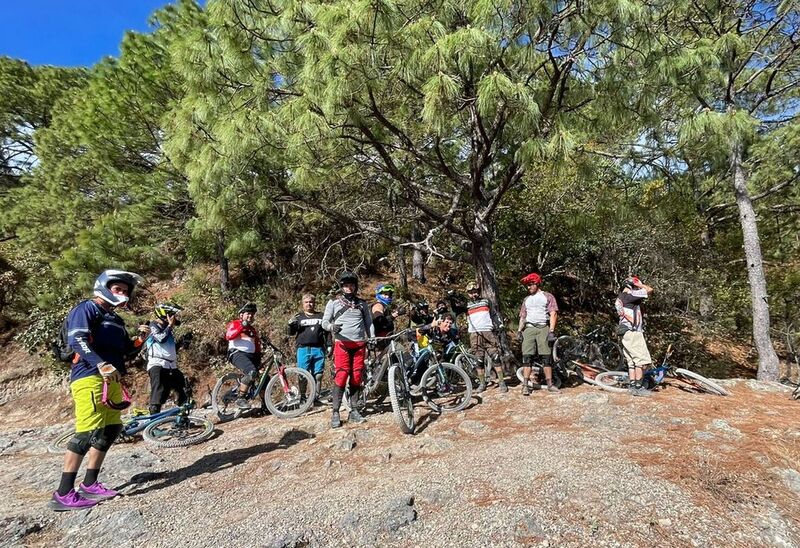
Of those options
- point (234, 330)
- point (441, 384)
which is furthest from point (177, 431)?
point (441, 384)

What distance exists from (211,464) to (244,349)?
6.06ft

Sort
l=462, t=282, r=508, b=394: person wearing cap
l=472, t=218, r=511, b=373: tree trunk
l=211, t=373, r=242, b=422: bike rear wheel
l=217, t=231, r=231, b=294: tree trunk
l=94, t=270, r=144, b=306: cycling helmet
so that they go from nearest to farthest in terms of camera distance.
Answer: l=94, t=270, r=144, b=306: cycling helmet, l=211, t=373, r=242, b=422: bike rear wheel, l=462, t=282, r=508, b=394: person wearing cap, l=472, t=218, r=511, b=373: tree trunk, l=217, t=231, r=231, b=294: tree trunk

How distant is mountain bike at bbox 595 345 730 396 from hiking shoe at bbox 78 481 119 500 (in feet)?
19.8

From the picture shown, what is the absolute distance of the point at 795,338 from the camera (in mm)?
9812

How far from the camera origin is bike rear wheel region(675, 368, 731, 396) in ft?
18.8

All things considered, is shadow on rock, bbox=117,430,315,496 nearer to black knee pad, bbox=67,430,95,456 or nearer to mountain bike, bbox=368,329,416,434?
black knee pad, bbox=67,430,95,456

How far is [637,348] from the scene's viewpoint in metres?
5.68

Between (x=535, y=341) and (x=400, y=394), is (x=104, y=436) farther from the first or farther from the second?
(x=535, y=341)

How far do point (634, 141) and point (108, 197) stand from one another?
10234 mm

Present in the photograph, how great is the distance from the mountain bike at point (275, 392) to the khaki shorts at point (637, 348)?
4398 millimetres

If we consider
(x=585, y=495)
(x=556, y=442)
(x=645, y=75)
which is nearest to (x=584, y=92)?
(x=645, y=75)

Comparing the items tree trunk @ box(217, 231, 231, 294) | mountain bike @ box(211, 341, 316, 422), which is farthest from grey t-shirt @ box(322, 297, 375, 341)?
tree trunk @ box(217, 231, 231, 294)

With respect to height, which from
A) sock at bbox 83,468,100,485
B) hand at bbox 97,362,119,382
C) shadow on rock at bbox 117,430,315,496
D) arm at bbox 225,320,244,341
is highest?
arm at bbox 225,320,244,341

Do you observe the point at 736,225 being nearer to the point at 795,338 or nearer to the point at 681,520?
the point at 795,338
